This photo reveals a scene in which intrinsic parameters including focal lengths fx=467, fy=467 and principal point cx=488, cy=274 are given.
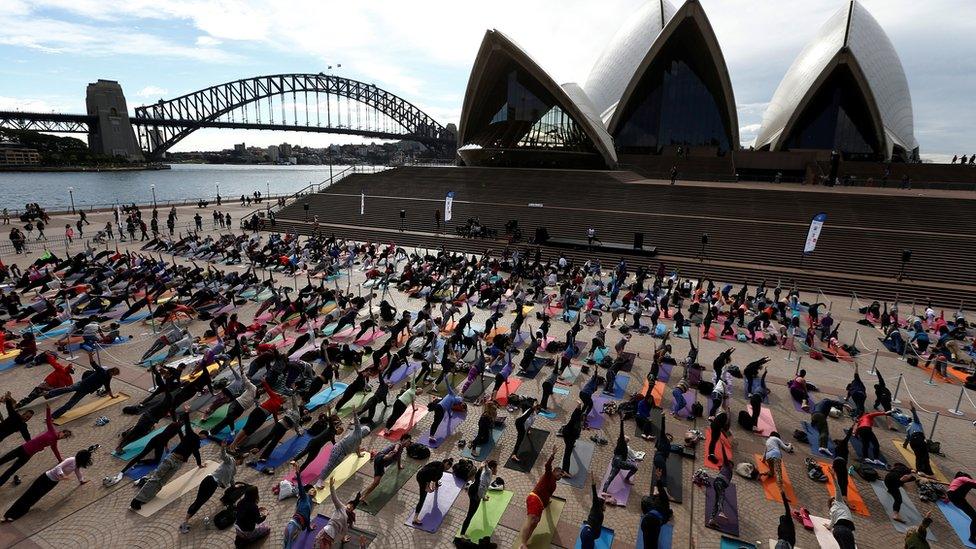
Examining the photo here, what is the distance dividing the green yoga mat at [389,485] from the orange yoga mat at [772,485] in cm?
640

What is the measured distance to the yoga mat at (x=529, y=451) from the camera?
8.98m

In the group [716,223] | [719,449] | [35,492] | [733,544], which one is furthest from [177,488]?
[716,223]

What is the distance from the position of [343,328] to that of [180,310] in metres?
5.65

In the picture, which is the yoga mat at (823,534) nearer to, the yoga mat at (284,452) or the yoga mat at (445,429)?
the yoga mat at (445,429)

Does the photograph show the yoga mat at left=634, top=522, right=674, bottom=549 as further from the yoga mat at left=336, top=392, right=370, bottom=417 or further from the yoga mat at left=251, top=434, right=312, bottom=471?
the yoga mat at left=336, top=392, right=370, bottom=417

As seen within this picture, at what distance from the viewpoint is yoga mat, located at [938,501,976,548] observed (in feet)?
24.5

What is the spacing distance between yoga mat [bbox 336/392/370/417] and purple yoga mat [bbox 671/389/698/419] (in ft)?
24.3

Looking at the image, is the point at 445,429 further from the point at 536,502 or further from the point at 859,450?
the point at 859,450

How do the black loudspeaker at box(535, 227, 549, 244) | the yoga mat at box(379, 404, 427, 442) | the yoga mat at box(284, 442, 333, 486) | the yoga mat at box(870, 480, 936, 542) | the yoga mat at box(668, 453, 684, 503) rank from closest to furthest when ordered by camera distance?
the yoga mat at box(870, 480, 936, 542) → the yoga mat at box(668, 453, 684, 503) → the yoga mat at box(284, 442, 333, 486) → the yoga mat at box(379, 404, 427, 442) → the black loudspeaker at box(535, 227, 549, 244)

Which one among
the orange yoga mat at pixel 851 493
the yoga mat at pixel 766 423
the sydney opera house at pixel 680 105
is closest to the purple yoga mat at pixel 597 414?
the yoga mat at pixel 766 423

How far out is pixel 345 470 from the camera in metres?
8.73

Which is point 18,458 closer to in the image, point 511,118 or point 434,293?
point 434,293

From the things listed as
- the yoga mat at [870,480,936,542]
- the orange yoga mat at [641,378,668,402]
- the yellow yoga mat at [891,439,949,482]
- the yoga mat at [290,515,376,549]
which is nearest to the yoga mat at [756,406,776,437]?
the yoga mat at [870,480,936,542]

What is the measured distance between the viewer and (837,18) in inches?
2135
